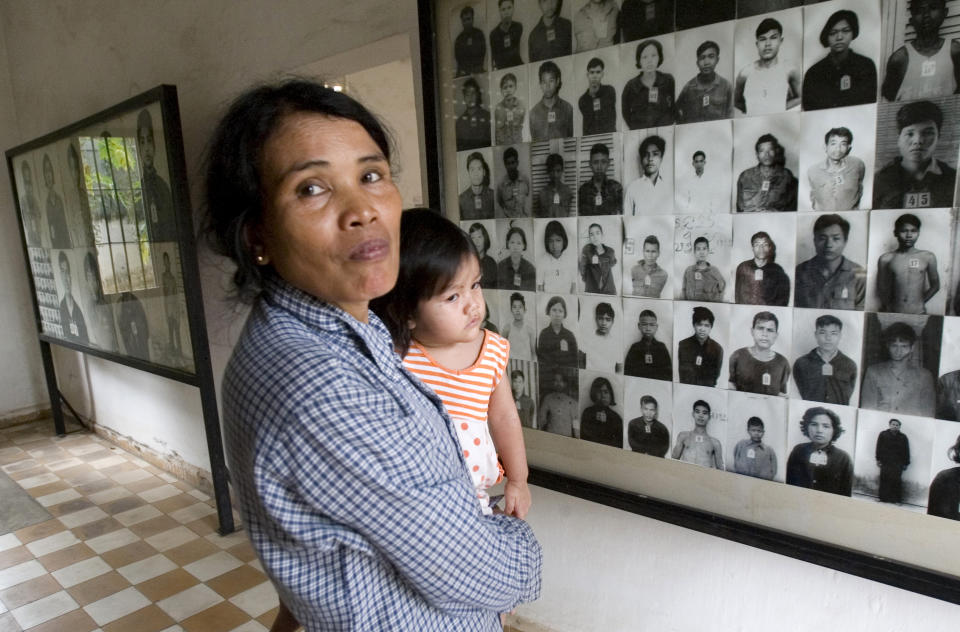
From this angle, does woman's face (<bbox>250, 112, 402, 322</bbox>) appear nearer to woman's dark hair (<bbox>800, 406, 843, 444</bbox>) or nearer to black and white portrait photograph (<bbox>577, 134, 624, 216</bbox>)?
black and white portrait photograph (<bbox>577, 134, 624, 216</bbox>)

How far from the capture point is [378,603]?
0.84 metres

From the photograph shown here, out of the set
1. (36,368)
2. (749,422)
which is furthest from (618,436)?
(36,368)

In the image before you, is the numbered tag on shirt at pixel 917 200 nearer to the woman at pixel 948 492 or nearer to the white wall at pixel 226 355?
the woman at pixel 948 492

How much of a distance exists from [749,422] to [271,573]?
98cm

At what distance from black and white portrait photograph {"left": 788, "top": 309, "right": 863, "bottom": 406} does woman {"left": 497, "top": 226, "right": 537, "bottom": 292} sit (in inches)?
25.9

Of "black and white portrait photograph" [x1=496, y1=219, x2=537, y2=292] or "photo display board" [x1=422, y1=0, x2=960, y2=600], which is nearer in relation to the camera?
"photo display board" [x1=422, y1=0, x2=960, y2=600]

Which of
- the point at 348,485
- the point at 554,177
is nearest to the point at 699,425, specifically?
the point at 554,177

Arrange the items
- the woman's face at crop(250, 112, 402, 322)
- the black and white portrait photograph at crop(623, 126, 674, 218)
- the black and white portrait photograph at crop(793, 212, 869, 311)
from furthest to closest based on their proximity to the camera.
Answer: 1. the black and white portrait photograph at crop(623, 126, 674, 218)
2. the black and white portrait photograph at crop(793, 212, 869, 311)
3. the woman's face at crop(250, 112, 402, 322)

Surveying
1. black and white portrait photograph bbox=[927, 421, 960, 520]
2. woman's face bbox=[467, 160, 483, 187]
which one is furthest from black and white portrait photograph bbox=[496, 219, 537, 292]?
black and white portrait photograph bbox=[927, 421, 960, 520]

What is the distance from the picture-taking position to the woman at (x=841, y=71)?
3.41ft

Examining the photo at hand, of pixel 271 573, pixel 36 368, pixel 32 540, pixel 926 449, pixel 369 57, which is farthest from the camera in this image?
pixel 36 368

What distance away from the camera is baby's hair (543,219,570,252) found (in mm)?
1505

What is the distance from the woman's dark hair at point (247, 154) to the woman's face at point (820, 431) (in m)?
1.03

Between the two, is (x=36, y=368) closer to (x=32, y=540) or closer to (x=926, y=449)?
(x=32, y=540)
